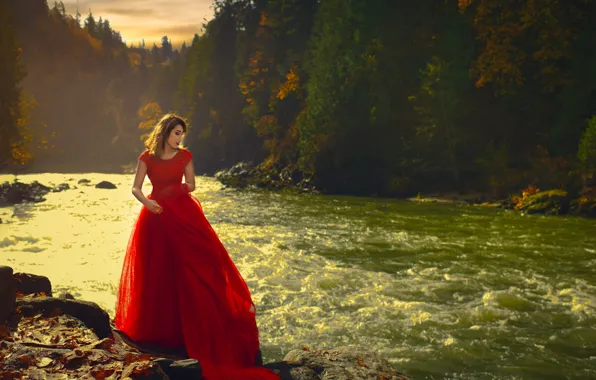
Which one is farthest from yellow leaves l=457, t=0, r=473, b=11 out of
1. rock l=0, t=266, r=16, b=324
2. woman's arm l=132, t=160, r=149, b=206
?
rock l=0, t=266, r=16, b=324

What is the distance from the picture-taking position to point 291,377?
5.86 m

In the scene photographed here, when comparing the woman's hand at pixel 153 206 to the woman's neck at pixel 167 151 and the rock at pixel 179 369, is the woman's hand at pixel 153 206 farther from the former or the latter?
the rock at pixel 179 369

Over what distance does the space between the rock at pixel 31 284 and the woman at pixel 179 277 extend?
1.78 metres

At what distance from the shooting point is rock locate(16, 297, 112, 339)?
6.13m

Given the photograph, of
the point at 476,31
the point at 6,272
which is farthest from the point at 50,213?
the point at 476,31

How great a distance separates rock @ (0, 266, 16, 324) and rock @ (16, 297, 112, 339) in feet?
0.86

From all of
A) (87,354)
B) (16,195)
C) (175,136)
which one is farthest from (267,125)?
(87,354)

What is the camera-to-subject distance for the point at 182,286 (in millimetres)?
6059

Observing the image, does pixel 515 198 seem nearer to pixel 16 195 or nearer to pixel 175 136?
pixel 175 136

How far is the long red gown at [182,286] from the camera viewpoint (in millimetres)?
5934

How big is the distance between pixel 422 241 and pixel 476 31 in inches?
841

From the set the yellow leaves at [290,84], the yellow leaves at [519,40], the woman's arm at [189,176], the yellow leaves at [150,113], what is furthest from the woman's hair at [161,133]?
the yellow leaves at [150,113]

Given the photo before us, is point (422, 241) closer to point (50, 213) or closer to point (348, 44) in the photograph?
point (50, 213)

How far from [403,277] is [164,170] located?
8718mm
